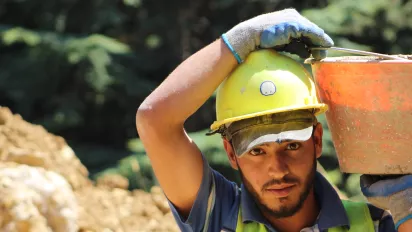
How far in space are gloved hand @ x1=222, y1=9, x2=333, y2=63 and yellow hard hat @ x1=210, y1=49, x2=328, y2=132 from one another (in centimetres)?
4

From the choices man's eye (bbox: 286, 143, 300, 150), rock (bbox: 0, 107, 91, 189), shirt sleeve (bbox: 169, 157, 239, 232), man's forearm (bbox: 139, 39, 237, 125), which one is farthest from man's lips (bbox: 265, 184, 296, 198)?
rock (bbox: 0, 107, 91, 189)

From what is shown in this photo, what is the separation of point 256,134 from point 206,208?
14.3 inches

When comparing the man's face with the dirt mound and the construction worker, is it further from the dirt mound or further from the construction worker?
the dirt mound

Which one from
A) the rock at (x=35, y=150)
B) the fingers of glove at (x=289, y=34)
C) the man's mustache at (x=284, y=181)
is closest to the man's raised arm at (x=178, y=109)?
the fingers of glove at (x=289, y=34)

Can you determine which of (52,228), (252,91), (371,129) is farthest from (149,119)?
(52,228)

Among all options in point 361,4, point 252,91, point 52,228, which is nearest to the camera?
point 252,91

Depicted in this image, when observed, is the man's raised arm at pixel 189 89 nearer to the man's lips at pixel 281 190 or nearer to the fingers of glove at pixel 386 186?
the man's lips at pixel 281 190

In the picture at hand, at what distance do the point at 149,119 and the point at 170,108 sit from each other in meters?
0.08

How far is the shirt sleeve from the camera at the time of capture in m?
3.22

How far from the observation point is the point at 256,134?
3.08 m

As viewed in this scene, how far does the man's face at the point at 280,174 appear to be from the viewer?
10.2 ft

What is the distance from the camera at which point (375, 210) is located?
128 inches

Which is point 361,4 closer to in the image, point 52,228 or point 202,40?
point 202,40

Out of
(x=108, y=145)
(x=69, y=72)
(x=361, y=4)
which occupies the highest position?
(x=361, y=4)
